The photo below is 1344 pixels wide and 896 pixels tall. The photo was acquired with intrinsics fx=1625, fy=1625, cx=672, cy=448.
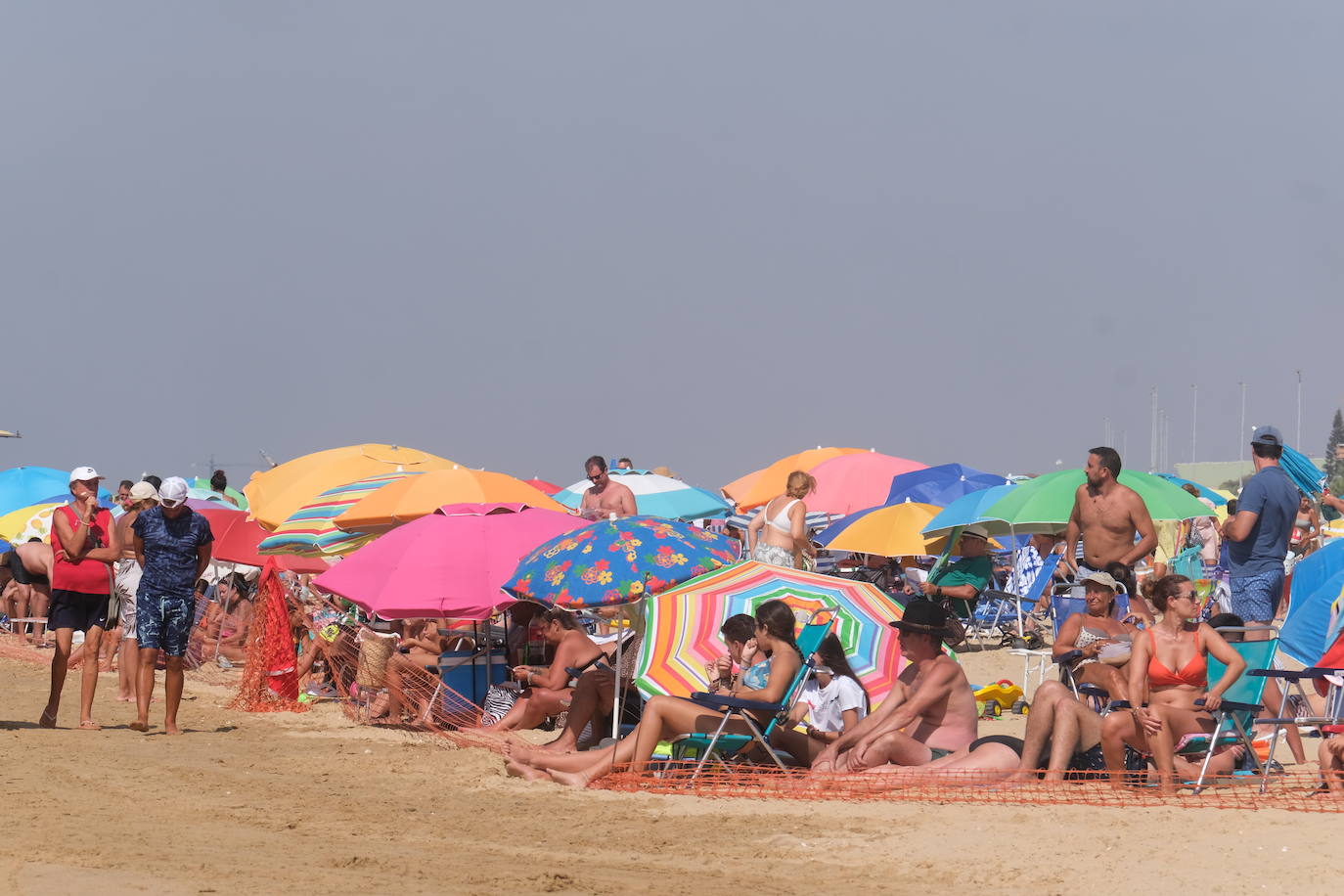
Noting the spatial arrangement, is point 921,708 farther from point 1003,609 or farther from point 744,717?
point 1003,609

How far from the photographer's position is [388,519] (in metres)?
12.4

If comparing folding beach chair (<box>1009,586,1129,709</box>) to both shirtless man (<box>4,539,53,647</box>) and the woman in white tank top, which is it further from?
shirtless man (<box>4,539,53,647</box>)

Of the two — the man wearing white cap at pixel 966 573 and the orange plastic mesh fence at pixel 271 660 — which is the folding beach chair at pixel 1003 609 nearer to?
the man wearing white cap at pixel 966 573

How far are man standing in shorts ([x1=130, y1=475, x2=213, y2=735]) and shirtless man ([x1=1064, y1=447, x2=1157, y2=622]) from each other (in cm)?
506

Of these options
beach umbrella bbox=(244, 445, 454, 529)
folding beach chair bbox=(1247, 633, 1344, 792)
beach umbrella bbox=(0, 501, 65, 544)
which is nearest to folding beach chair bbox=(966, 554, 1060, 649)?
beach umbrella bbox=(244, 445, 454, 529)

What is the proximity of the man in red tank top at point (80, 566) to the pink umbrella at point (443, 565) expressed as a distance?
4.26 feet

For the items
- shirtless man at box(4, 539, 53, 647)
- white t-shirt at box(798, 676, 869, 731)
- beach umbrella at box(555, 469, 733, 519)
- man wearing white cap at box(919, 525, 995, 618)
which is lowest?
shirtless man at box(4, 539, 53, 647)

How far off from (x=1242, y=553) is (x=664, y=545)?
10.1 ft

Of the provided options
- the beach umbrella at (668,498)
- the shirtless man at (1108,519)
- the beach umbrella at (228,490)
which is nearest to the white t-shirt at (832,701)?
the shirtless man at (1108,519)

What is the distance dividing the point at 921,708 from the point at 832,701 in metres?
0.54

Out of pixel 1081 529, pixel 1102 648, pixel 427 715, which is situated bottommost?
pixel 427 715

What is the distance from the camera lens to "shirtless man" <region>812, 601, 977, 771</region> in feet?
24.6

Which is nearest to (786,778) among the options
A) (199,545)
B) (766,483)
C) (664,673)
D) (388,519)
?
(664,673)

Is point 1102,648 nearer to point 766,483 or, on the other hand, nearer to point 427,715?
point 427,715
